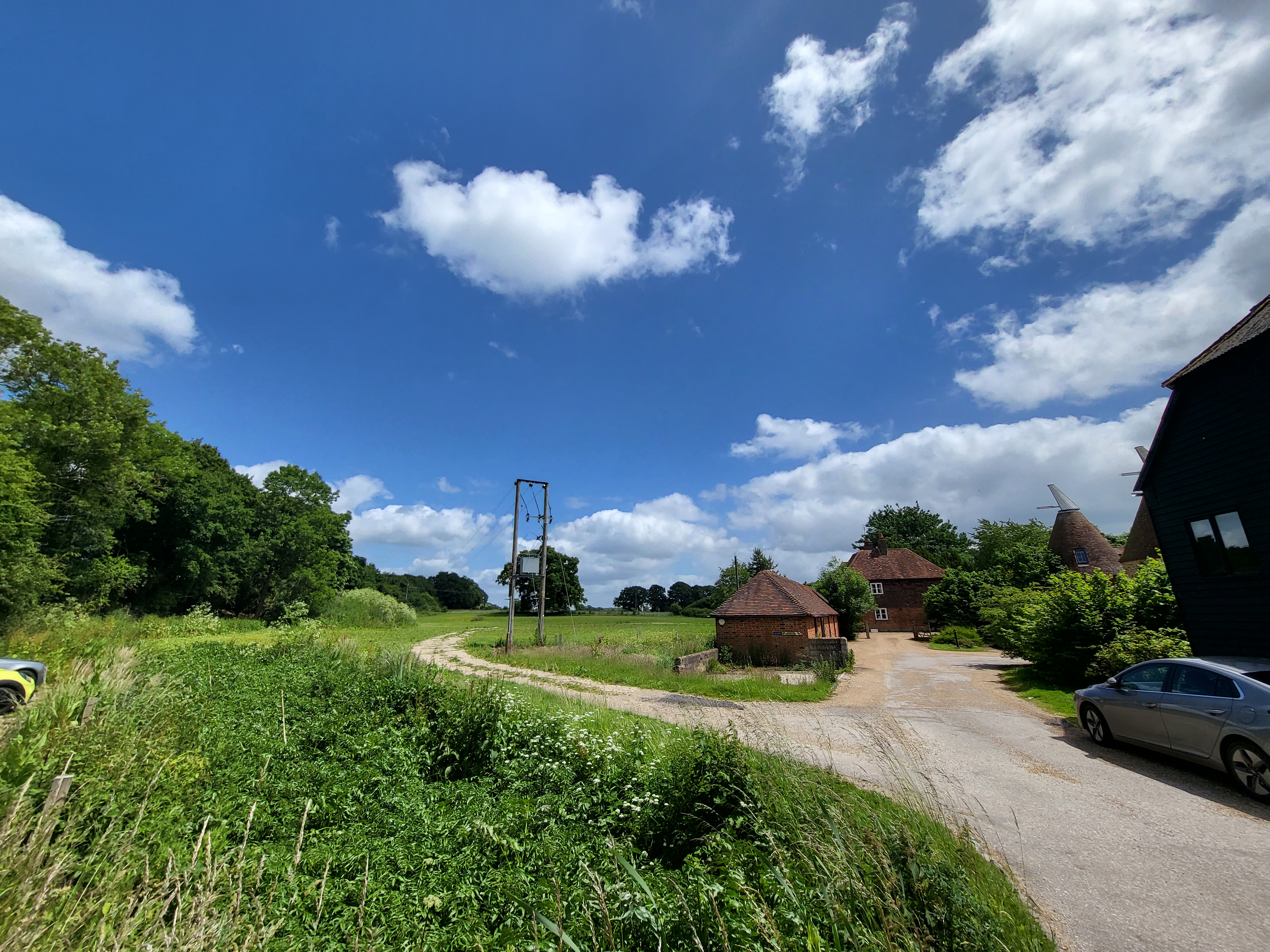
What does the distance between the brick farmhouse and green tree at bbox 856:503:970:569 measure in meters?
48.9

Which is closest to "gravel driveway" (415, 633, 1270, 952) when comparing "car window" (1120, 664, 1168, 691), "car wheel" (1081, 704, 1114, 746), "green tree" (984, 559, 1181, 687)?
"car wheel" (1081, 704, 1114, 746)

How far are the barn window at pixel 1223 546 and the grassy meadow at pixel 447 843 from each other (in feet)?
39.3

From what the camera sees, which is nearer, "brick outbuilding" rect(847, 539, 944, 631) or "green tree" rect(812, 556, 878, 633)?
"green tree" rect(812, 556, 878, 633)

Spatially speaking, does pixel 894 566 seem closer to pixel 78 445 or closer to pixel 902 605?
pixel 902 605

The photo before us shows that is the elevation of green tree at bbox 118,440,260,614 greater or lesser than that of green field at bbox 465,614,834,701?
greater

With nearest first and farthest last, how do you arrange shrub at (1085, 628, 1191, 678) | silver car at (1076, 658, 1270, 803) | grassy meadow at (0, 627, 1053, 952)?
grassy meadow at (0, 627, 1053, 952) → silver car at (1076, 658, 1270, 803) → shrub at (1085, 628, 1191, 678)

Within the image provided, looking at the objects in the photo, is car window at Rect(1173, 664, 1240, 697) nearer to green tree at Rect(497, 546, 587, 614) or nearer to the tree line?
the tree line

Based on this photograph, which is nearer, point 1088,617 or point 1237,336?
point 1237,336

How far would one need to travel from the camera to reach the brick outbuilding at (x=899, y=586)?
48844mm

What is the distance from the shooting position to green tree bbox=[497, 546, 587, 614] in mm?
72688

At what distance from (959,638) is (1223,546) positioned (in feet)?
76.5

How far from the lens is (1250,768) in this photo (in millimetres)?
6547

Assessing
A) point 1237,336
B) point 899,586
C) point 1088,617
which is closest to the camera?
point 1237,336

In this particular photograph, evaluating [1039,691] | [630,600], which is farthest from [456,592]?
[1039,691]
